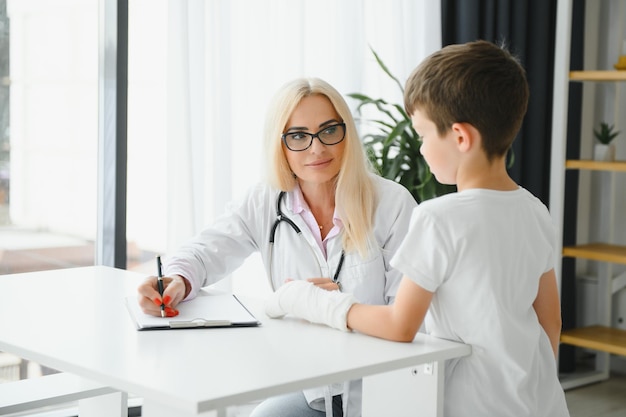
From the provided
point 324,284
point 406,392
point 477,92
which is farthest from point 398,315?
point 477,92

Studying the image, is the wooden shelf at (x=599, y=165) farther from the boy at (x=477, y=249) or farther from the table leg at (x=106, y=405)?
the table leg at (x=106, y=405)

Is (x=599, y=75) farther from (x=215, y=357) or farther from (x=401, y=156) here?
(x=215, y=357)

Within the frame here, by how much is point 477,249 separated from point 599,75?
229 centimetres

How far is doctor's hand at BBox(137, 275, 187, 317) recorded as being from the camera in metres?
1.72

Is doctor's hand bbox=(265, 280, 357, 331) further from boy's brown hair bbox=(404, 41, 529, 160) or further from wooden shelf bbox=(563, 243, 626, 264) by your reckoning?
wooden shelf bbox=(563, 243, 626, 264)

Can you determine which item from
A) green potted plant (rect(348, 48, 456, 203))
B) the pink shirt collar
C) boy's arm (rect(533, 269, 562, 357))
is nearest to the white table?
boy's arm (rect(533, 269, 562, 357))

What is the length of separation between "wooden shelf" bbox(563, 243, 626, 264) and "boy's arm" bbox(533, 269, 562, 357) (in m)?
1.97

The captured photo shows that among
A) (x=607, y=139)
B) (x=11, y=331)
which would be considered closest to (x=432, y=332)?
(x=11, y=331)

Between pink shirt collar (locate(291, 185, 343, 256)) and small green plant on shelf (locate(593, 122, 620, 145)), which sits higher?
small green plant on shelf (locate(593, 122, 620, 145))

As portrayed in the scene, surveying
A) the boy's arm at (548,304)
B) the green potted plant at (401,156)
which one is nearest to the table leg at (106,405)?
the boy's arm at (548,304)

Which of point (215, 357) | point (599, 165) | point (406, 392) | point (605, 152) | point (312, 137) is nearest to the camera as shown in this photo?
point (215, 357)

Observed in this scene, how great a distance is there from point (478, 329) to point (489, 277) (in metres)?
0.10

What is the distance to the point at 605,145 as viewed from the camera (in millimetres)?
3613

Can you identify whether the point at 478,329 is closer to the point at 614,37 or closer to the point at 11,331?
the point at 11,331
